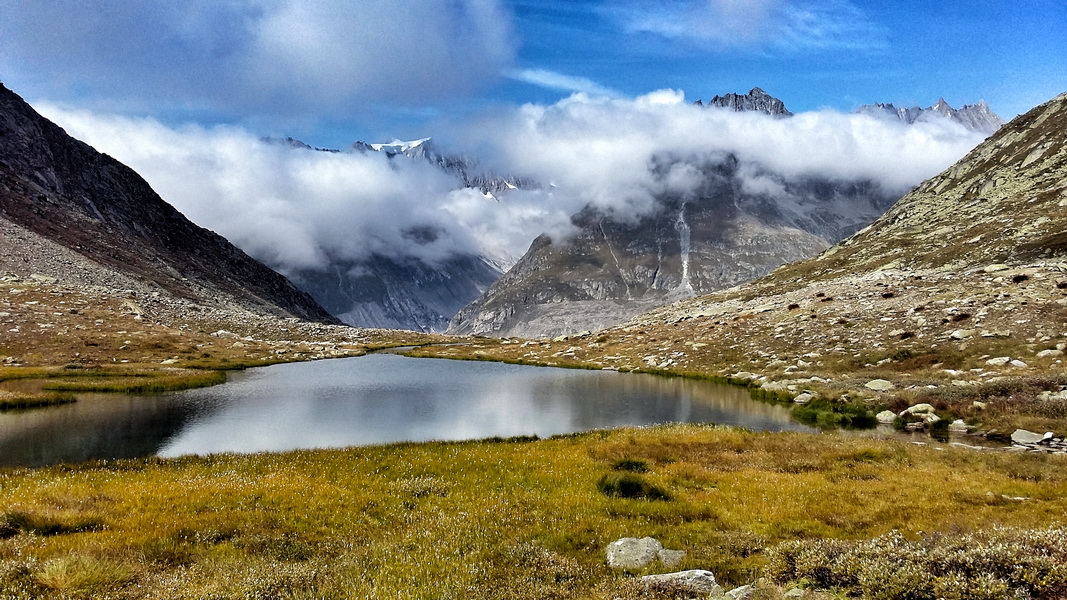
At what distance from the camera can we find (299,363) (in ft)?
283

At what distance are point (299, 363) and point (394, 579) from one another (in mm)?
81692

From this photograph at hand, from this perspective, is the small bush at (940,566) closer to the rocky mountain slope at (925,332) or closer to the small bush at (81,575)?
the small bush at (81,575)

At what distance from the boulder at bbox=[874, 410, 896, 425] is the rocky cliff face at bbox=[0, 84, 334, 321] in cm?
13051

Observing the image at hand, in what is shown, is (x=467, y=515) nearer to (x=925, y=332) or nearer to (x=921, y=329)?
(x=925, y=332)

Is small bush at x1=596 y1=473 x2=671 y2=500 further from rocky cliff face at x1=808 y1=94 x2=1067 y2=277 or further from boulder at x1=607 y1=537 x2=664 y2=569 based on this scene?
rocky cliff face at x1=808 y1=94 x2=1067 y2=277

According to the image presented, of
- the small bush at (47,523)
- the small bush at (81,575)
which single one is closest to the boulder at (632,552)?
the small bush at (81,575)

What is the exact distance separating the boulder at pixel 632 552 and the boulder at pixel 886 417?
30.6 metres

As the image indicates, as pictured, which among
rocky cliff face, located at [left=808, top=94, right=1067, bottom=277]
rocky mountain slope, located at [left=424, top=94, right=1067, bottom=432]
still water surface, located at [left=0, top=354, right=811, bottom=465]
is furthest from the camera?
rocky cliff face, located at [left=808, top=94, right=1067, bottom=277]

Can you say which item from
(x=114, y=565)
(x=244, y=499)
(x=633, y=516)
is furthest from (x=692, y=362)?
(x=114, y=565)

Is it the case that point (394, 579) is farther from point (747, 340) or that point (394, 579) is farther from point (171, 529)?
point (747, 340)

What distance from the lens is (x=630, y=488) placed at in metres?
20.1

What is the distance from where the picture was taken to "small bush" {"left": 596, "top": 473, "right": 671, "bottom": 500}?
19641 millimetres

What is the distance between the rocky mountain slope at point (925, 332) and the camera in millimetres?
40062

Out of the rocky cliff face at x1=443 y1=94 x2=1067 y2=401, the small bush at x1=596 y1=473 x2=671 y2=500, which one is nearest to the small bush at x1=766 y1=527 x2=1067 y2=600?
the small bush at x1=596 y1=473 x2=671 y2=500
